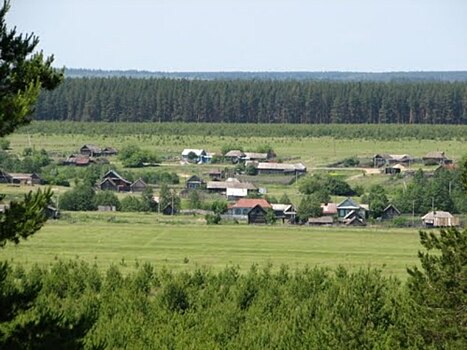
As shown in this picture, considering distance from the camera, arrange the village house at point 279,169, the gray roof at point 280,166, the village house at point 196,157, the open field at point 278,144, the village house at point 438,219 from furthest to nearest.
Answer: the open field at point 278,144 < the village house at point 196,157 < the gray roof at point 280,166 < the village house at point 279,169 < the village house at point 438,219

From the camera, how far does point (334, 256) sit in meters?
52.8

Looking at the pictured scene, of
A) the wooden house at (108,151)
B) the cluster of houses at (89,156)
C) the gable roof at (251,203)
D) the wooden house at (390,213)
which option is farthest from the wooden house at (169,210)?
the wooden house at (108,151)

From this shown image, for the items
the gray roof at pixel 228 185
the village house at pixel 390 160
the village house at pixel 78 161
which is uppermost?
the gray roof at pixel 228 185

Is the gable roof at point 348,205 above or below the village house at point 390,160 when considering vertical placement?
above

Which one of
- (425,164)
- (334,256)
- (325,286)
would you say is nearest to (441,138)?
(425,164)

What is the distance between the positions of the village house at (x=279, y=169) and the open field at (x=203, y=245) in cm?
2407

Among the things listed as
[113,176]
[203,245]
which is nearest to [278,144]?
[113,176]

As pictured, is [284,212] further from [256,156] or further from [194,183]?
[256,156]

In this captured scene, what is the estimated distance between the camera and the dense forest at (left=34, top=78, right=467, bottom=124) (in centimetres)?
15238

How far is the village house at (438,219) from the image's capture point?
65.8 meters

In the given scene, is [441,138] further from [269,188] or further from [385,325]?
[385,325]

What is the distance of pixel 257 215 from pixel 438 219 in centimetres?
1045

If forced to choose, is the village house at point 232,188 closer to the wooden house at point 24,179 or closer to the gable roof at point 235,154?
the wooden house at point 24,179

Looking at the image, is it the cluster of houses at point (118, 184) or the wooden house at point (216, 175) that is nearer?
the cluster of houses at point (118, 184)
